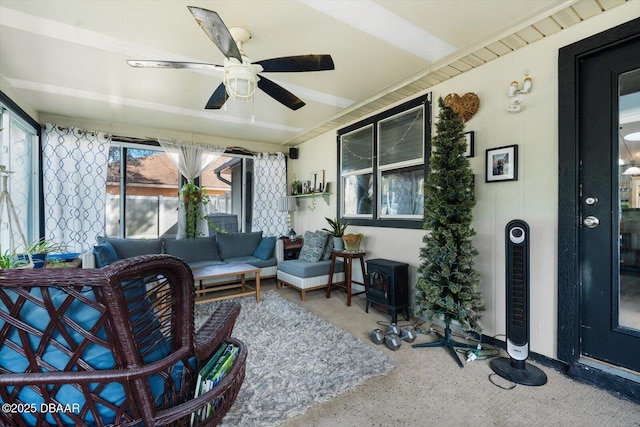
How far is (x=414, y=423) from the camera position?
1559mm

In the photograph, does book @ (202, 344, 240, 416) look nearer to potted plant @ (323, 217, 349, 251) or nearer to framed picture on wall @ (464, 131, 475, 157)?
framed picture on wall @ (464, 131, 475, 157)

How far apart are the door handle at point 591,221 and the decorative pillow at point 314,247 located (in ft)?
9.01

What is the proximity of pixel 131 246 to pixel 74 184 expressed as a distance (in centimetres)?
116

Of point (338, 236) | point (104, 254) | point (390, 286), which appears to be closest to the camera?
point (390, 286)

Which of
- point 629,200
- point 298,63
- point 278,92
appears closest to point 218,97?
point 278,92

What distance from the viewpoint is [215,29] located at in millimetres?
1540

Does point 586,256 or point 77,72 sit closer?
point 586,256

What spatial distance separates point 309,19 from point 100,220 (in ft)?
12.9

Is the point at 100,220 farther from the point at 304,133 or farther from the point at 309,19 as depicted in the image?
the point at 309,19

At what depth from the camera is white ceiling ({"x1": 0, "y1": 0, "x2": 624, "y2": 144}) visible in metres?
1.89

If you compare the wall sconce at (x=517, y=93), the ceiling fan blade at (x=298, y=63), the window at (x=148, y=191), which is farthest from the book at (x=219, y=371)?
the window at (x=148, y=191)

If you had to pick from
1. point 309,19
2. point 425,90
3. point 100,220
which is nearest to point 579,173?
point 425,90

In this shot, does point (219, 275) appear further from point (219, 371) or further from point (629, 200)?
point (629, 200)

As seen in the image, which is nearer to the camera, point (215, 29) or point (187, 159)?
point (215, 29)
